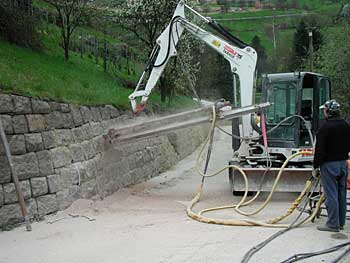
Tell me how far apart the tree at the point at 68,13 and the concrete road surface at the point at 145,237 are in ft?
31.9

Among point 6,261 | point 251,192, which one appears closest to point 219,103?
point 251,192

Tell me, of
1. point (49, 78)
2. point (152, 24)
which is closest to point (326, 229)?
point (49, 78)

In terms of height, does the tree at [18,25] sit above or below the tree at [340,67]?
above

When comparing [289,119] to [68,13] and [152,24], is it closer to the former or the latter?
[68,13]

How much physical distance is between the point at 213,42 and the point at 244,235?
7233mm

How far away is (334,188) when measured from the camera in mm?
8219

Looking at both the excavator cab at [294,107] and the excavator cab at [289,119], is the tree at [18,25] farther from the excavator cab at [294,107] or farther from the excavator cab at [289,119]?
the excavator cab at [294,107]

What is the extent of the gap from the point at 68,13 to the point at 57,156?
11.0 meters

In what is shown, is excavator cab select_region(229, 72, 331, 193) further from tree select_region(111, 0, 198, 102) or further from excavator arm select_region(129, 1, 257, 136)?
tree select_region(111, 0, 198, 102)

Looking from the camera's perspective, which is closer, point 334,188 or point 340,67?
point 334,188

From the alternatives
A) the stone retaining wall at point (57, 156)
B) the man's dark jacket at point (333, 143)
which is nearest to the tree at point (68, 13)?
the stone retaining wall at point (57, 156)

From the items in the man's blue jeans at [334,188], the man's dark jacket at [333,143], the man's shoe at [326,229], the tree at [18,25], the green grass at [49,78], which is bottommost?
the man's shoe at [326,229]

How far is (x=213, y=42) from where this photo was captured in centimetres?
1406

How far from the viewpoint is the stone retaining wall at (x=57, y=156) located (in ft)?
28.3
